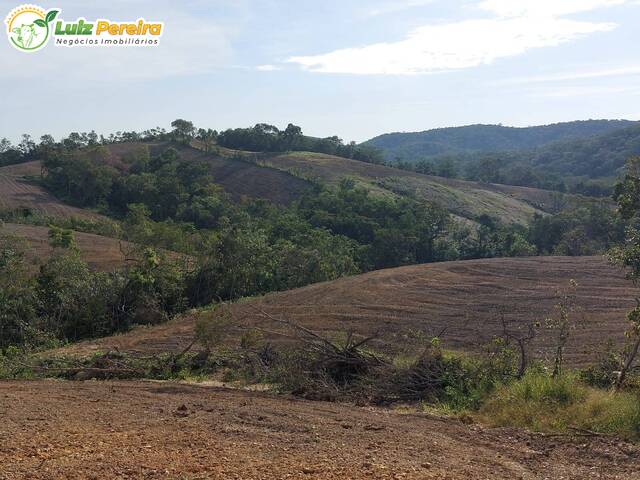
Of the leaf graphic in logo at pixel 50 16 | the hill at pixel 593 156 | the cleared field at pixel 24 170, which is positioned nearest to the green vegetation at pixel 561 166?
the hill at pixel 593 156

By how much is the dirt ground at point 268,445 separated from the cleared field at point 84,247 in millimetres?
19940

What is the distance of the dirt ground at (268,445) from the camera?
6.39 meters

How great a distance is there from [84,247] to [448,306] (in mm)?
22070

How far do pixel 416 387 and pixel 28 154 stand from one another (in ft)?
265

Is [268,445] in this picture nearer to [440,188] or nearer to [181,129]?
[440,188]

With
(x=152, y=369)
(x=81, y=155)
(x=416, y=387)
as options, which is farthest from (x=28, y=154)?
(x=416, y=387)

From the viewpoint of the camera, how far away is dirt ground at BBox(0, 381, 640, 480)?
6.39 m

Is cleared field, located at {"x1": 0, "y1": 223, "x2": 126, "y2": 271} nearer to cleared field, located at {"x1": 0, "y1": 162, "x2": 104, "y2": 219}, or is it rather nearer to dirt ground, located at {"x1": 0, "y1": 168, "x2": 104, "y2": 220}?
dirt ground, located at {"x1": 0, "y1": 168, "x2": 104, "y2": 220}

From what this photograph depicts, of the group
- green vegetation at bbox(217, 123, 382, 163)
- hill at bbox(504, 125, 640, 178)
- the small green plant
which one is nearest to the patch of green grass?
the small green plant

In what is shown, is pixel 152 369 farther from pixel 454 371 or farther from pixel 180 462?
pixel 180 462

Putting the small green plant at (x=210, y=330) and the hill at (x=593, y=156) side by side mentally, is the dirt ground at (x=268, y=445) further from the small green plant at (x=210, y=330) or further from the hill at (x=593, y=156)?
the hill at (x=593, y=156)

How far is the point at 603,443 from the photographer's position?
7781 mm

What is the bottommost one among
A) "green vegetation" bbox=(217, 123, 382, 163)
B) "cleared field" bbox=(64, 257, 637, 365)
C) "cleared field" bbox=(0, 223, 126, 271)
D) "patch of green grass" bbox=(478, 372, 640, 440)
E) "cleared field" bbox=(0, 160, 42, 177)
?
"cleared field" bbox=(64, 257, 637, 365)

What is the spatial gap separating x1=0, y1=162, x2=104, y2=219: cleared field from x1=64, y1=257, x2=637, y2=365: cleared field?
35.3 metres
